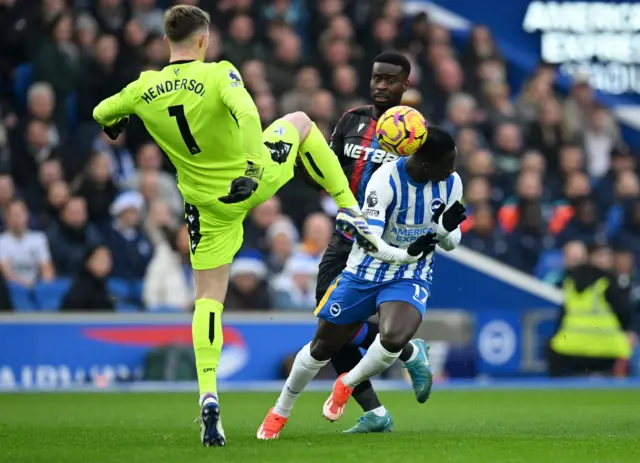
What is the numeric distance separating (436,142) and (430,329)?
26.3 feet

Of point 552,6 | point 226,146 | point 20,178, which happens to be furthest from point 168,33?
point 552,6

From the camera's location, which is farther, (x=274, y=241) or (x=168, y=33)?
(x=274, y=241)

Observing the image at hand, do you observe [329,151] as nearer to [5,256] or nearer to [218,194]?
[218,194]

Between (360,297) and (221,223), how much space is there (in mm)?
1044

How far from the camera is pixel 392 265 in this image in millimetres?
8336

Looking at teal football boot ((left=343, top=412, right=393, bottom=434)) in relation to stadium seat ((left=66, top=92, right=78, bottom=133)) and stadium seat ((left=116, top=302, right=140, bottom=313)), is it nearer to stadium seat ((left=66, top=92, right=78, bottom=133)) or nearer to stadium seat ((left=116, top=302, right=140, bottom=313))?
stadium seat ((left=116, top=302, right=140, bottom=313))

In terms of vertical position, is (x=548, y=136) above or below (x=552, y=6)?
below

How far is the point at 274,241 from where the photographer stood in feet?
51.7

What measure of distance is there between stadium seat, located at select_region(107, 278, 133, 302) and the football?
299 inches

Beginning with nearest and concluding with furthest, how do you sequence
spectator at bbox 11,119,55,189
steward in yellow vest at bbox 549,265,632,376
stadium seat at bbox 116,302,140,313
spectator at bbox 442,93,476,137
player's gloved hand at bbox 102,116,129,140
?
1. player's gloved hand at bbox 102,116,129,140
2. stadium seat at bbox 116,302,140,313
3. spectator at bbox 11,119,55,189
4. steward in yellow vest at bbox 549,265,632,376
5. spectator at bbox 442,93,476,137

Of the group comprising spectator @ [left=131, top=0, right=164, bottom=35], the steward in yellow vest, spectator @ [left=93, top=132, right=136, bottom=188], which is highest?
spectator @ [left=131, top=0, right=164, bottom=35]

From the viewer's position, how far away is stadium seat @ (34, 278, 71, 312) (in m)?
14.8

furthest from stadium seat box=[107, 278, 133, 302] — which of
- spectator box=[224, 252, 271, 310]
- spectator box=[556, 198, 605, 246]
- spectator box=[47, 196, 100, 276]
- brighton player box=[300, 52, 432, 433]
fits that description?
brighton player box=[300, 52, 432, 433]

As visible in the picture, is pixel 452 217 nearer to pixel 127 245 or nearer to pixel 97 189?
pixel 127 245
